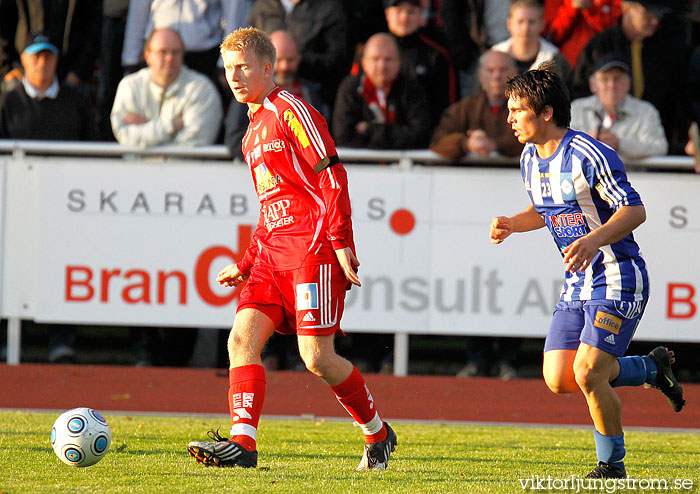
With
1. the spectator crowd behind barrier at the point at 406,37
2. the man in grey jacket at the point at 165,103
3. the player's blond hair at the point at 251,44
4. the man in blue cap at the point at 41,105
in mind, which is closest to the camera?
the player's blond hair at the point at 251,44

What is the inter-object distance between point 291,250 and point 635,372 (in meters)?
1.93

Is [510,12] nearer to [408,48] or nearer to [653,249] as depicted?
[408,48]

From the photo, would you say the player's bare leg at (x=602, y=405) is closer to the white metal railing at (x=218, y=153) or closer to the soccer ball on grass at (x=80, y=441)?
the soccer ball on grass at (x=80, y=441)

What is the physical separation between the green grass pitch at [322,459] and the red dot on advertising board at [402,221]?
225 cm

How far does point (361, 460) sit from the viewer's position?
18.9 feet

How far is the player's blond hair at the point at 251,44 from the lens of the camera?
5.32 meters

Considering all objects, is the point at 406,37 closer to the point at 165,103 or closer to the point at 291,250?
the point at 165,103

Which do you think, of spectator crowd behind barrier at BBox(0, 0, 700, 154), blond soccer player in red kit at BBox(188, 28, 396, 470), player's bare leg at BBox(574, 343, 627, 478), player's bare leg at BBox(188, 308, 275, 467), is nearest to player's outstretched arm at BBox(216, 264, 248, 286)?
blond soccer player in red kit at BBox(188, 28, 396, 470)

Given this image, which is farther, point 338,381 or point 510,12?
point 510,12

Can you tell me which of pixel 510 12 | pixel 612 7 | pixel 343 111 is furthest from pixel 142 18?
pixel 612 7

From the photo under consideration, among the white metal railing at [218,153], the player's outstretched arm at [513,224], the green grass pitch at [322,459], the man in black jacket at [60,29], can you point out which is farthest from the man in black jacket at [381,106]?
the player's outstretched arm at [513,224]

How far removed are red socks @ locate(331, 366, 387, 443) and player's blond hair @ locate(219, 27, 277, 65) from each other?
164 centimetres

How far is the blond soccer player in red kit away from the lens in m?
5.19

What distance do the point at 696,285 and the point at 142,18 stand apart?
5907mm
